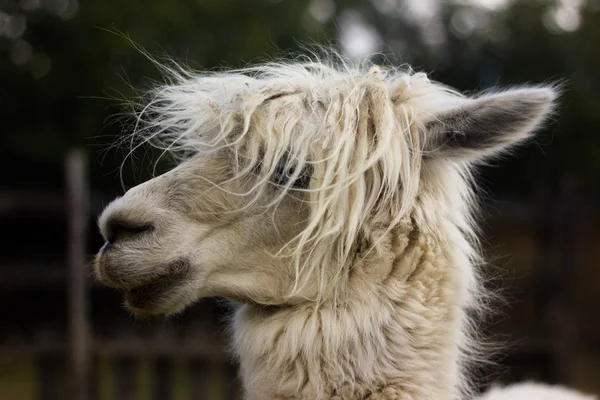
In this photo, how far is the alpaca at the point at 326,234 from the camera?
6.39 ft

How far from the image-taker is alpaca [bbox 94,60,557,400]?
1.95m

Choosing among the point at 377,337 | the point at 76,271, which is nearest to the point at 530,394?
the point at 377,337

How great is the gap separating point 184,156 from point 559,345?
533cm

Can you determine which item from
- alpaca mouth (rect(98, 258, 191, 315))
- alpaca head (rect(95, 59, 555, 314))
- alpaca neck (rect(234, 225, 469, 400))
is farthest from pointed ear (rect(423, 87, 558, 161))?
alpaca mouth (rect(98, 258, 191, 315))

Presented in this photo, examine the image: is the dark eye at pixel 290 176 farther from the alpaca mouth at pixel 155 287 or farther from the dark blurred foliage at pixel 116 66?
the dark blurred foliage at pixel 116 66

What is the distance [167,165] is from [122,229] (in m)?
3.30

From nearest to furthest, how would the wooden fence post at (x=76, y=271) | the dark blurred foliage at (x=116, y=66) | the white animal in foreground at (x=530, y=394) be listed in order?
the white animal in foreground at (x=530, y=394), the wooden fence post at (x=76, y=271), the dark blurred foliage at (x=116, y=66)

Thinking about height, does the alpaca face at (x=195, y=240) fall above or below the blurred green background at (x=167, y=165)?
below

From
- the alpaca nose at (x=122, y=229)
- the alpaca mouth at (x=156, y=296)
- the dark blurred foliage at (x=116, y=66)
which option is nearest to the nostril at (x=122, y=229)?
the alpaca nose at (x=122, y=229)

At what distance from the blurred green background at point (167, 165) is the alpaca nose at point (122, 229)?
2.23ft

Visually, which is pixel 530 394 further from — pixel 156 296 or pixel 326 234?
pixel 156 296

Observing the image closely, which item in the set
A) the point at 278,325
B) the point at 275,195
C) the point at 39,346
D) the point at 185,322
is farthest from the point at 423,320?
the point at 185,322

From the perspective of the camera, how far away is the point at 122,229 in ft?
6.47

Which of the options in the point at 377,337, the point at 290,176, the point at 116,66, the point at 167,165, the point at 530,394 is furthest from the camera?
the point at 116,66
